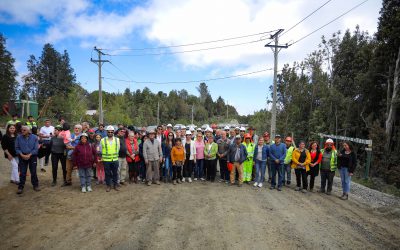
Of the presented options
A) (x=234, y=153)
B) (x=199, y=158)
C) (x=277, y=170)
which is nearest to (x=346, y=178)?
(x=277, y=170)

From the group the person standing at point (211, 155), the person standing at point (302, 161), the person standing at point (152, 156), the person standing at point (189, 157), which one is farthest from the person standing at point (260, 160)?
the person standing at point (152, 156)

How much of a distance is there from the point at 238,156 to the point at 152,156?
2.89m

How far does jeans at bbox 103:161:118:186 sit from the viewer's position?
292 inches

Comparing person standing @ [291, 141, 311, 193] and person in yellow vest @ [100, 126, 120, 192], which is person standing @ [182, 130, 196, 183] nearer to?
person in yellow vest @ [100, 126, 120, 192]

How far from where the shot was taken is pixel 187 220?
218 inches

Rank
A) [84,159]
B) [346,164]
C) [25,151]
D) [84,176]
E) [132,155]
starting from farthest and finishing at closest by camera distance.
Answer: [132,155] < [346,164] < [84,176] < [84,159] < [25,151]

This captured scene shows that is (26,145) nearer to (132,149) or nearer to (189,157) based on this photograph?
(132,149)

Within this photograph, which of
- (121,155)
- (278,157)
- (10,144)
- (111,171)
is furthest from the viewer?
(278,157)

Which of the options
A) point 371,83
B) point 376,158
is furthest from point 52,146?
point 371,83

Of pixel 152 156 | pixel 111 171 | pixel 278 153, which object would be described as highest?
pixel 278 153

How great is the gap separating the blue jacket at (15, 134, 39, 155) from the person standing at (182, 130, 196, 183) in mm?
4452

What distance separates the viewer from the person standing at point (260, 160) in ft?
28.2

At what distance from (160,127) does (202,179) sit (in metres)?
2.46

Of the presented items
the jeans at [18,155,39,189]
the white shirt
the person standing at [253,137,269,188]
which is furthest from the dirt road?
the white shirt
